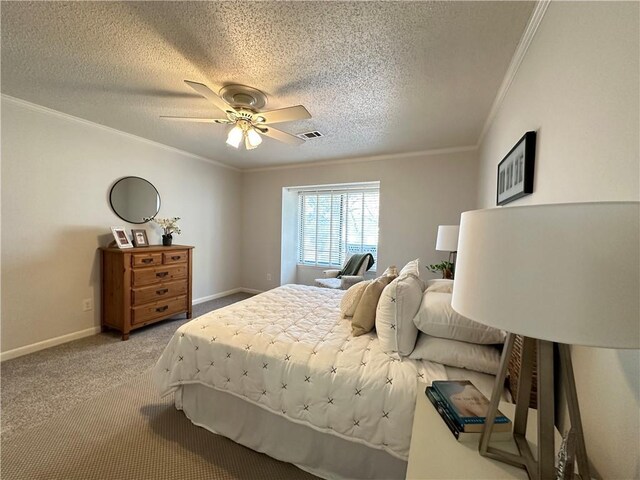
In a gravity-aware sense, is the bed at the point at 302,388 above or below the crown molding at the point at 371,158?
below

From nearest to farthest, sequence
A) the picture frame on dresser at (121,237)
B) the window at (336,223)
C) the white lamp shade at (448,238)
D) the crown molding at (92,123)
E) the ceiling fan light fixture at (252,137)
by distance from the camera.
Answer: the ceiling fan light fixture at (252,137), the crown molding at (92,123), the white lamp shade at (448,238), the picture frame on dresser at (121,237), the window at (336,223)

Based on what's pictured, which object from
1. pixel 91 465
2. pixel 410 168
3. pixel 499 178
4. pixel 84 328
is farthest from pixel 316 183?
pixel 91 465

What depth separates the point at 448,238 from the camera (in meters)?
2.75

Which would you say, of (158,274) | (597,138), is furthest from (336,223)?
(597,138)

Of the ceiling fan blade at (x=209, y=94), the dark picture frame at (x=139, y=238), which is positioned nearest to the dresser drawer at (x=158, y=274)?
the dark picture frame at (x=139, y=238)

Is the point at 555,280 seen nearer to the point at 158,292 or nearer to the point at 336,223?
the point at 158,292

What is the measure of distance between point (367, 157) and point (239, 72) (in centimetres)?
263

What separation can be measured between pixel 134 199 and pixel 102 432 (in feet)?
8.87

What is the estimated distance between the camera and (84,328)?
308 cm

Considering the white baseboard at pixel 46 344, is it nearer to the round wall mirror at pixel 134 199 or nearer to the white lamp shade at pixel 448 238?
the round wall mirror at pixel 134 199

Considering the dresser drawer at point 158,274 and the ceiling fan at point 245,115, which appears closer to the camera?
the ceiling fan at point 245,115

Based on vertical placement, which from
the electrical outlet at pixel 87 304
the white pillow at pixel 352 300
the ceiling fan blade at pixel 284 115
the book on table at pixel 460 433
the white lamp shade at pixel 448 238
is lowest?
the electrical outlet at pixel 87 304

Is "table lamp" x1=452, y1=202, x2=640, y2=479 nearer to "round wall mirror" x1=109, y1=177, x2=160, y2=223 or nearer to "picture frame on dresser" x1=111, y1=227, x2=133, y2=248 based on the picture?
"picture frame on dresser" x1=111, y1=227, x2=133, y2=248

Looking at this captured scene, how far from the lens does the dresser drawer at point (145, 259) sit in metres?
3.07
